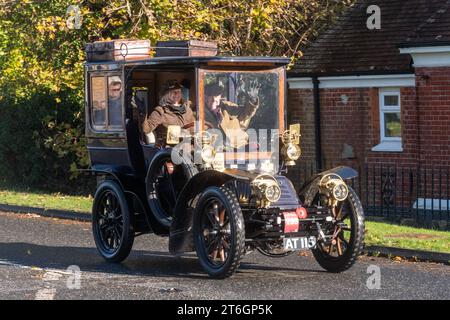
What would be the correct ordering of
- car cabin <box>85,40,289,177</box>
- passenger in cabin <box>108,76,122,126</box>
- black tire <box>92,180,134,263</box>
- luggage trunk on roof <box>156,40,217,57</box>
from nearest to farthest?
car cabin <box>85,40,289,177</box> → black tire <box>92,180,134,263</box> → passenger in cabin <box>108,76,122,126</box> → luggage trunk on roof <box>156,40,217,57</box>

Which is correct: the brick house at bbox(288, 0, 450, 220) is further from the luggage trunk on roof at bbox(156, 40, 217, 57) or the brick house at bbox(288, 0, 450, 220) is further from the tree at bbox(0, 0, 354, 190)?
the luggage trunk on roof at bbox(156, 40, 217, 57)

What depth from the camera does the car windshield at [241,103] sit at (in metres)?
11.2

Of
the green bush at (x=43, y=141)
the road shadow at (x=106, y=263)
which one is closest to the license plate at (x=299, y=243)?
Answer: the road shadow at (x=106, y=263)

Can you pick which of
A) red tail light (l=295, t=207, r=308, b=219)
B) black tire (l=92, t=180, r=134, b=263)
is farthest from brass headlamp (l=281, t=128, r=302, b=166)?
black tire (l=92, t=180, r=134, b=263)

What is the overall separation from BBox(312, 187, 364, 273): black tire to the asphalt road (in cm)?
13

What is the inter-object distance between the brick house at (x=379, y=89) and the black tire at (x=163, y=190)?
9055 millimetres

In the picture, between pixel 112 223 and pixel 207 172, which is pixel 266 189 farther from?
pixel 112 223

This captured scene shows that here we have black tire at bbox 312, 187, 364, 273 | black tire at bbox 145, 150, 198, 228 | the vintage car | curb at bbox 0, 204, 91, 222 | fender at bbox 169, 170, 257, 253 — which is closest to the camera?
the vintage car

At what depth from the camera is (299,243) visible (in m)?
10.4

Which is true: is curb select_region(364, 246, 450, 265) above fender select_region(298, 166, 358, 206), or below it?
below

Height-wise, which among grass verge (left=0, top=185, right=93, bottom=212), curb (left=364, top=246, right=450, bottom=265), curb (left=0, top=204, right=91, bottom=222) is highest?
grass verge (left=0, top=185, right=93, bottom=212)

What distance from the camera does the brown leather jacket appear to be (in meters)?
11.5

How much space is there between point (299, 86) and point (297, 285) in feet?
43.0
